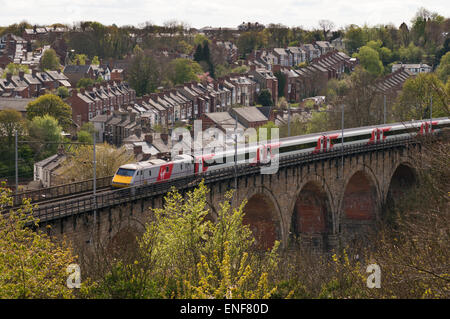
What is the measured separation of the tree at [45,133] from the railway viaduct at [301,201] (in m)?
24.8

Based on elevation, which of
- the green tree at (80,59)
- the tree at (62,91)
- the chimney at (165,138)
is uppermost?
the green tree at (80,59)

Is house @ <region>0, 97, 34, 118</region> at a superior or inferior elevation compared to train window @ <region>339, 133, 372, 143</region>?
superior

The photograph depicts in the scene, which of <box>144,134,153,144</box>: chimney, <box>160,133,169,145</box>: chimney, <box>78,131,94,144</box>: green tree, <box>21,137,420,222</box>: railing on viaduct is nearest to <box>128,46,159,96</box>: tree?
<box>78,131,94,144</box>: green tree

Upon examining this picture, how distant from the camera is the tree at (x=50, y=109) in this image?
77312 mm

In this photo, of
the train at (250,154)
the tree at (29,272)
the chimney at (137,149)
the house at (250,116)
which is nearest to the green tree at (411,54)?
the house at (250,116)

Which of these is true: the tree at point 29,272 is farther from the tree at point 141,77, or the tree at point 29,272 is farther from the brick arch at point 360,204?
the tree at point 141,77

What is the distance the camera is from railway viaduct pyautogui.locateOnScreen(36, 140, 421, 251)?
3012 cm

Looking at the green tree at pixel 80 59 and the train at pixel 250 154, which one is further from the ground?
the green tree at pixel 80 59

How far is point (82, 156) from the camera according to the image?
165ft

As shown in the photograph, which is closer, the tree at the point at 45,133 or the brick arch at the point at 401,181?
the brick arch at the point at 401,181

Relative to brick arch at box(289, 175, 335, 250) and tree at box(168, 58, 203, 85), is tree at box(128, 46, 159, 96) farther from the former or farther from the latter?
brick arch at box(289, 175, 335, 250)

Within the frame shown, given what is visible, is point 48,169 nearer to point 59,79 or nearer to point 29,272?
point 29,272

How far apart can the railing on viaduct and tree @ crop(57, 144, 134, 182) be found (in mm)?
10417

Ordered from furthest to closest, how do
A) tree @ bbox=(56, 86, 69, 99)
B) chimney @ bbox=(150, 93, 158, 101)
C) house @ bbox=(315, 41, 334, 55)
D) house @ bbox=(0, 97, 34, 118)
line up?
house @ bbox=(315, 41, 334, 55) → tree @ bbox=(56, 86, 69, 99) → chimney @ bbox=(150, 93, 158, 101) → house @ bbox=(0, 97, 34, 118)
